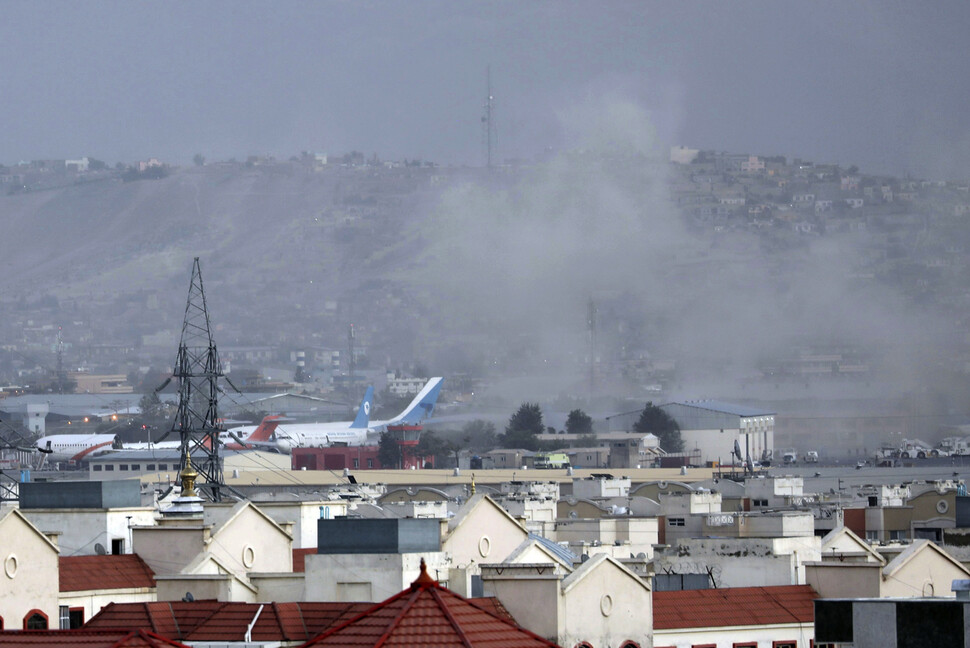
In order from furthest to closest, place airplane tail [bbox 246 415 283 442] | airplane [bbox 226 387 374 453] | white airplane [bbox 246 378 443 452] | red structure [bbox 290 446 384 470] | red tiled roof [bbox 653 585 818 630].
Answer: airplane tail [bbox 246 415 283 442], white airplane [bbox 246 378 443 452], airplane [bbox 226 387 374 453], red structure [bbox 290 446 384 470], red tiled roof [bbox 653 585 818 630]

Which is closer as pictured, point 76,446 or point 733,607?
point 733,607

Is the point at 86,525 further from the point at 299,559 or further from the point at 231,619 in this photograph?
the point at 231,619

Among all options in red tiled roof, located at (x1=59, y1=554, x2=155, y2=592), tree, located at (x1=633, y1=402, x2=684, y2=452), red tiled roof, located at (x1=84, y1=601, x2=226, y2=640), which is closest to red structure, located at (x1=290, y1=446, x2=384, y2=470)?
tree, located at (x1=633, y1=402, x2=684, y2=452)

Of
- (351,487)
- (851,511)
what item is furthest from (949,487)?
(351,487)

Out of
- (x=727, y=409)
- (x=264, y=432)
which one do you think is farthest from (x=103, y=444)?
(x=727, y=409)

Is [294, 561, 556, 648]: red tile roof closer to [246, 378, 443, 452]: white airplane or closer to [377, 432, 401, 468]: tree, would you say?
[377, 432, 401, 468]: tree

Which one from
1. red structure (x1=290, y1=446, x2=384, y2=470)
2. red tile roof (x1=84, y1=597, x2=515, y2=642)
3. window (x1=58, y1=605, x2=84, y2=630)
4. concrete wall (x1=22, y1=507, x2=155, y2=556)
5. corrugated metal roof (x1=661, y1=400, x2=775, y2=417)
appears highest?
corrugated metal roof (x1=661, y1=400, x2=775, y2=417)
